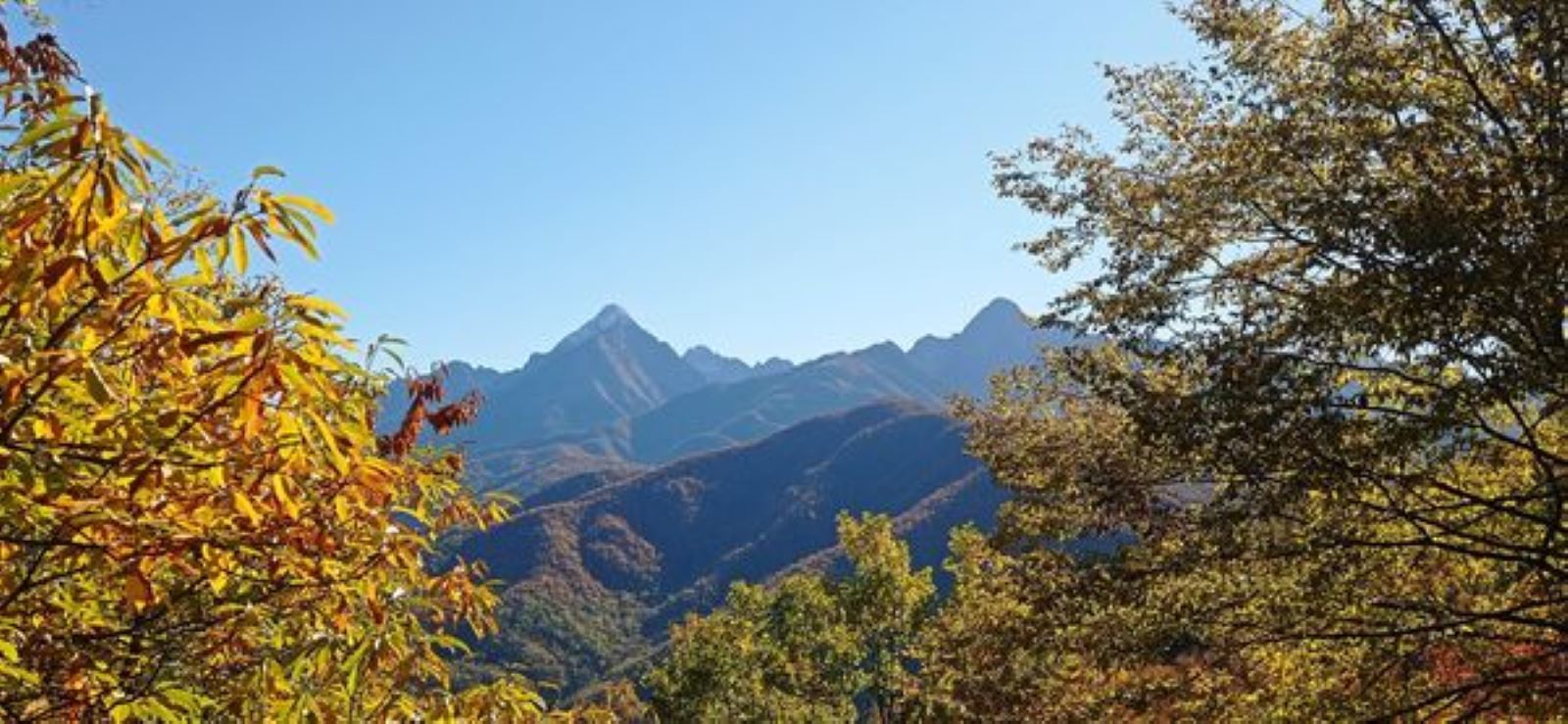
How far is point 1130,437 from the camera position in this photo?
10297mm

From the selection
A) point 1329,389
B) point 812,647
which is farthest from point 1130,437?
point 812,647

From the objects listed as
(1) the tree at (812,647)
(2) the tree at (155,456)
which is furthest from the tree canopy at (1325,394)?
(1) the tree at (812,647)

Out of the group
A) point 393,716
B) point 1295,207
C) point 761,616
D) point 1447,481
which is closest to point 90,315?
point 393,716

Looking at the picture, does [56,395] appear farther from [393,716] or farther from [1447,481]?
[1447,481]

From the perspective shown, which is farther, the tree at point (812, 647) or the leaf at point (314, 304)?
the tree at point (812, 647)

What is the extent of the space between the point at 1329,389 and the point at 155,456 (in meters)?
7.77

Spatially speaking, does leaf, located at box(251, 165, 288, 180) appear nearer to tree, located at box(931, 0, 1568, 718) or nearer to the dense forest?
the dense forest

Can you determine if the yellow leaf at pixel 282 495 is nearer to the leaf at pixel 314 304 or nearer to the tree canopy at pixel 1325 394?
the leaf at pixel 314 304

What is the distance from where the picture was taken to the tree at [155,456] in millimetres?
2191

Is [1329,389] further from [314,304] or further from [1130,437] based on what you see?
[314,304]

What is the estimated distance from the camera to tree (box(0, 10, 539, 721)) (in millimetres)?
2191

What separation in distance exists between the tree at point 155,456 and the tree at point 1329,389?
6509mm

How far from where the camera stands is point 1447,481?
978 cm

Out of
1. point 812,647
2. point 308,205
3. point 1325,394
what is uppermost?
point 308,205
